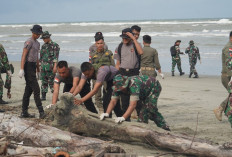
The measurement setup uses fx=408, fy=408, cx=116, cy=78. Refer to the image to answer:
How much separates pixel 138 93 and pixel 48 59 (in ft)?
17.4

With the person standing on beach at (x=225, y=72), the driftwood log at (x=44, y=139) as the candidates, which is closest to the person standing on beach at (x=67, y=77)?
the driftwood log at (x=44, y=139)

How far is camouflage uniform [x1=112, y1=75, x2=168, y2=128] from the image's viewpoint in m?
6.29

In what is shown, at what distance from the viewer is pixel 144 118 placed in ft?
22.7

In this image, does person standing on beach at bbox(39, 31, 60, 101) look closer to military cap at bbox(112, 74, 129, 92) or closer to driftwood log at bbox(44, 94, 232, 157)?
driftwood log at bbox(44, 94, 232, 157)

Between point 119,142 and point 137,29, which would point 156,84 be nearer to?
point 119,142

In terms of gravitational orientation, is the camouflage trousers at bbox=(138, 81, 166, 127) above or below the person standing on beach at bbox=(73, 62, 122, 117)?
below

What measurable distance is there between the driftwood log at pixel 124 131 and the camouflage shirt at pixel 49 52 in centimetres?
411

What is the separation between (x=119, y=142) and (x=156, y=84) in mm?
1128

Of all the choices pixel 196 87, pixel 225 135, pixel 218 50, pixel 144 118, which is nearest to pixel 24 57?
pixel 144 118

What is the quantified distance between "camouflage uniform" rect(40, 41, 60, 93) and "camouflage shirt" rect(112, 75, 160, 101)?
4.61 m

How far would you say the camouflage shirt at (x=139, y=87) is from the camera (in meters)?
6.25

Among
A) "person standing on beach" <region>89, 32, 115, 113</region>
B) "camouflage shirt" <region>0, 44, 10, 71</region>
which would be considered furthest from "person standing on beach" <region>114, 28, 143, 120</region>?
"camouflage shirt" <region>0, 44, 10, 71</region>

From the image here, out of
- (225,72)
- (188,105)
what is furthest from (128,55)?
(188,105)

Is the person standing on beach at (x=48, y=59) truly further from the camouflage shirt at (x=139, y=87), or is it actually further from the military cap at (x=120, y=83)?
the military cap at (x=120, y=83)
